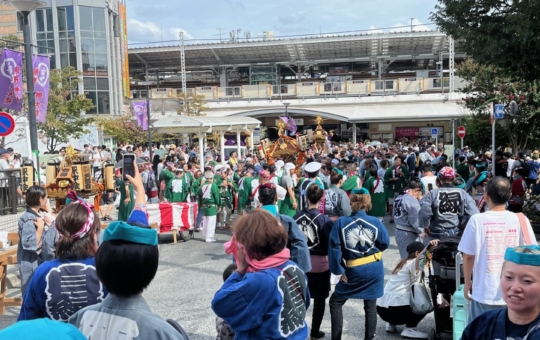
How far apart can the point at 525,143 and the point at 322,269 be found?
17.0 meters

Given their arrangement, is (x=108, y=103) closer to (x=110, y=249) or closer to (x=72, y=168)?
(x=72, y=168)

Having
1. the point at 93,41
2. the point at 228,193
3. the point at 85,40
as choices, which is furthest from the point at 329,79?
the point at 228,193

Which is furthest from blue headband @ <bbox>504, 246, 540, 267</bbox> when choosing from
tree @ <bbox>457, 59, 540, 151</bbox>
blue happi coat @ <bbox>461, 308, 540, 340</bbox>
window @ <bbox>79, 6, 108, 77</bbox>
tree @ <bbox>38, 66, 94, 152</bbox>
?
window @ <bbox>79, 6, 108, 77</bbox>

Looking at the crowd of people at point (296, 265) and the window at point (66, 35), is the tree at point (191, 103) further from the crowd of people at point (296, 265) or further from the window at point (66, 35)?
the crowd of people at point (296, 265)

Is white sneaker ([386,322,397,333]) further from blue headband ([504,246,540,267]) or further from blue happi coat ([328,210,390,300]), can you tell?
blue headband ([504,246,540,267])

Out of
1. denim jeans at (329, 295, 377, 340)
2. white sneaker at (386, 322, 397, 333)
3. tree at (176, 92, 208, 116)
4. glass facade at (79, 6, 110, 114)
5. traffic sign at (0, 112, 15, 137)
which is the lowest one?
white sneaker at (386, 322, 397, 333)

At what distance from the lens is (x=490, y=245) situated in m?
3.63

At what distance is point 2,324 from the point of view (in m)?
5.75

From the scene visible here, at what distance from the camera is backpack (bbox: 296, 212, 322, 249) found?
5012 millimetres

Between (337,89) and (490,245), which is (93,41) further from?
(490,245)

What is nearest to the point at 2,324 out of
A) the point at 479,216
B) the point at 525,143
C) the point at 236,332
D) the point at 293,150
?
the point at 236,332

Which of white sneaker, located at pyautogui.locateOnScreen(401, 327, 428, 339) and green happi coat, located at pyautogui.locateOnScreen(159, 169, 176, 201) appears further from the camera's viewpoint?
green happi coat, located at pyautogui.locateOnScreen(159, 169, 176, 201)

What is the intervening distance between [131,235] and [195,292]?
199 inches

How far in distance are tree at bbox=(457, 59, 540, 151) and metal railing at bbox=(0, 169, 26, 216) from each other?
1430 centimetres
